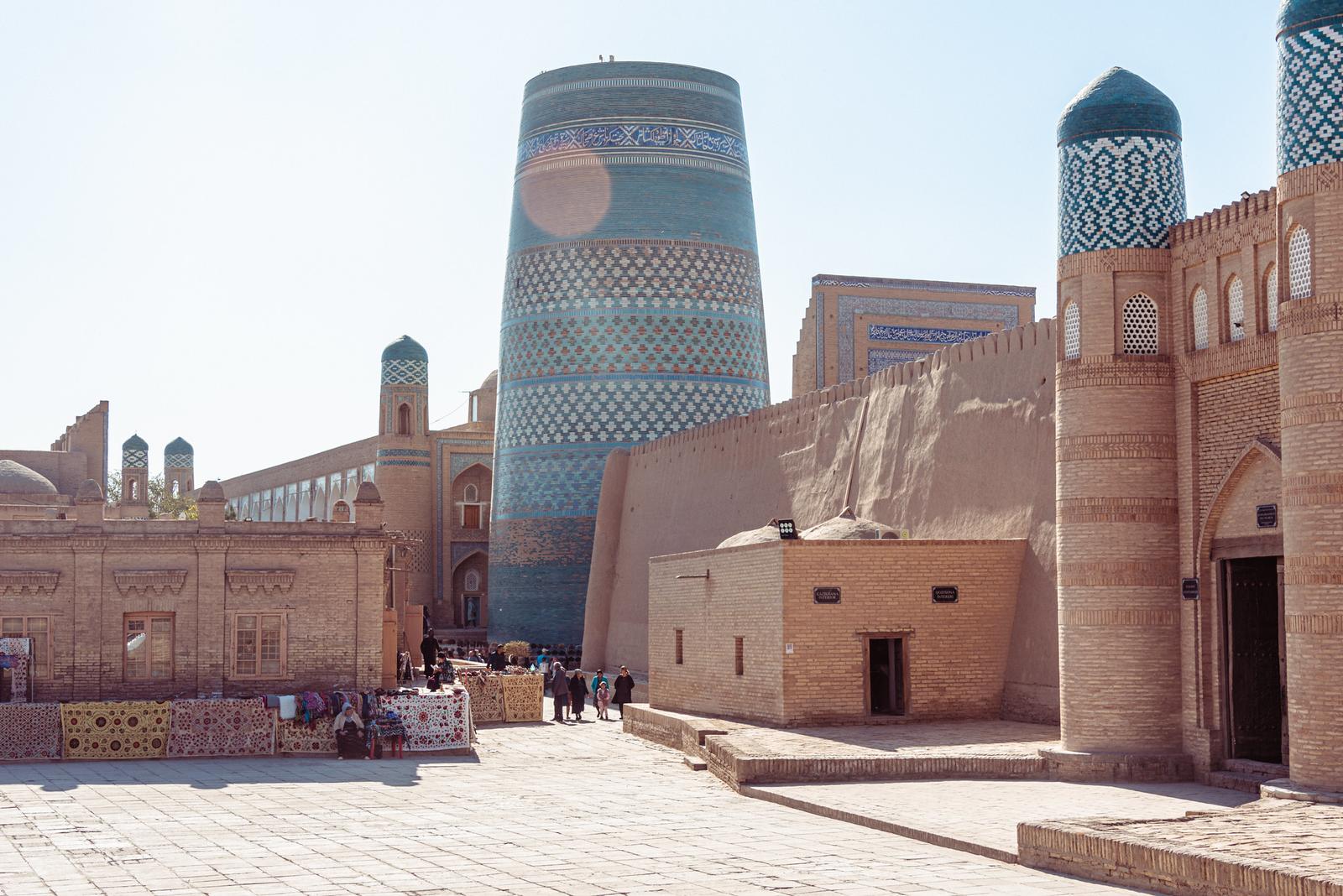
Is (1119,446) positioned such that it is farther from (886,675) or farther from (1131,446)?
(886,675)

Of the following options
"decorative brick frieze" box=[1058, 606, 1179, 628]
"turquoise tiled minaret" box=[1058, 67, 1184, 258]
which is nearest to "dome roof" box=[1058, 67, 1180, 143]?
"turquoise tiled minaret" box=[1058, 67, 1184, 258]

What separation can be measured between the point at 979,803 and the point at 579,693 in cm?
959

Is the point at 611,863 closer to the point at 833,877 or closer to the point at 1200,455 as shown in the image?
the point at 833,877

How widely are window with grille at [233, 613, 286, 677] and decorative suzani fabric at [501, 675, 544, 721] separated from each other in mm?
2502

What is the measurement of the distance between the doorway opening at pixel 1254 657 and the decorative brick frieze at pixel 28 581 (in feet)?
37.7

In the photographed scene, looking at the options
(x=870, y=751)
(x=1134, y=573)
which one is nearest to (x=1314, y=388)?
(x=1134, y=573)

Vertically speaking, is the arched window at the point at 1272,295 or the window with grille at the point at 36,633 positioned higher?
the arched window at the point at 1272,295

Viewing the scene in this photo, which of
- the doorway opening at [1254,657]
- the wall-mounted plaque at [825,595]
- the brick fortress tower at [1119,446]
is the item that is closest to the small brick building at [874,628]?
the wall-mounted plaque at [825,595]

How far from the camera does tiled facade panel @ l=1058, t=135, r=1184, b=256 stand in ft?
40.3

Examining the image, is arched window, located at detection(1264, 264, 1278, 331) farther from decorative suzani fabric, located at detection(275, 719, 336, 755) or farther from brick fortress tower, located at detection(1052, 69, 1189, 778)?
decorative suzani fabric, located at detection(275, 719, 336, 755)

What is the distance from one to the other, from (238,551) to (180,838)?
8642mm

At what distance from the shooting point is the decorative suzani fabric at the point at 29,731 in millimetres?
14727

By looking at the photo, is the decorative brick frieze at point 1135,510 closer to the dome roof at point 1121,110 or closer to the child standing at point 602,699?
the dome roof at point 1121,110

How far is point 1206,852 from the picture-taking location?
752 centimetres
